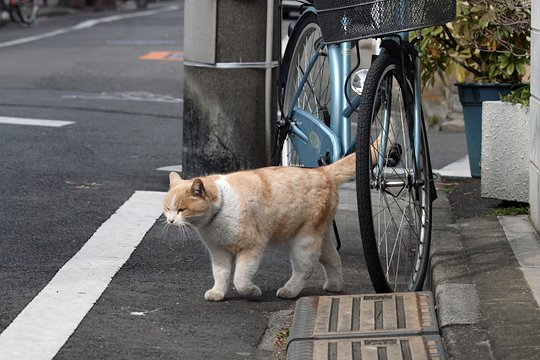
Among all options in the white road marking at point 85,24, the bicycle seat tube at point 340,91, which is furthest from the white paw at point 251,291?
the white road marking at point 85,24

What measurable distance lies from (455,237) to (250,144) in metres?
2.02

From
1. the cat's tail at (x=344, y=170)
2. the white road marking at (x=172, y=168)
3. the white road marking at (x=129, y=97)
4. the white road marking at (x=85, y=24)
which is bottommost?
the white road marking at (x=172, y=168)

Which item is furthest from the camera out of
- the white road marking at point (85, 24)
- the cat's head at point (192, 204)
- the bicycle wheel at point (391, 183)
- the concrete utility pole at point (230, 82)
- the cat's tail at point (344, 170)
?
the white road marking at point (85, 24)

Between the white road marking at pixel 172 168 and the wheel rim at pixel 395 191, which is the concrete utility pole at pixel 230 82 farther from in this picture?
the wheel rim at pixel 395 191

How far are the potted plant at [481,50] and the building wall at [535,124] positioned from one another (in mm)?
970

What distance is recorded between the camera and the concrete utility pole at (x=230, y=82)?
7.83 metres

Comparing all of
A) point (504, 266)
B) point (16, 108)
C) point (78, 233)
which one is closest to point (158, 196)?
point (78, 233)

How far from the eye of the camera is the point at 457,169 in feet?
31.4

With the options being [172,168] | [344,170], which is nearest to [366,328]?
[344,170]

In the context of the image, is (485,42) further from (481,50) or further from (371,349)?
(371,349)

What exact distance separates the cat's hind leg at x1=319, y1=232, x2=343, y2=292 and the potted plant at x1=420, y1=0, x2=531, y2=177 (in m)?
2.50

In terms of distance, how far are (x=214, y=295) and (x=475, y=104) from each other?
134 inches

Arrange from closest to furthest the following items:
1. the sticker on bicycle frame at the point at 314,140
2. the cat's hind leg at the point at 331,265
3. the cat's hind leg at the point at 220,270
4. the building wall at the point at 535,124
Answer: the cat's hind leg at the point at 220,270, the cat's hind leg at the point at 331,265, the sticker on bicycle frame at the point at 314,140, the building wall at the point at 535,124

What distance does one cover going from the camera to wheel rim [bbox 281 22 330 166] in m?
6.54
